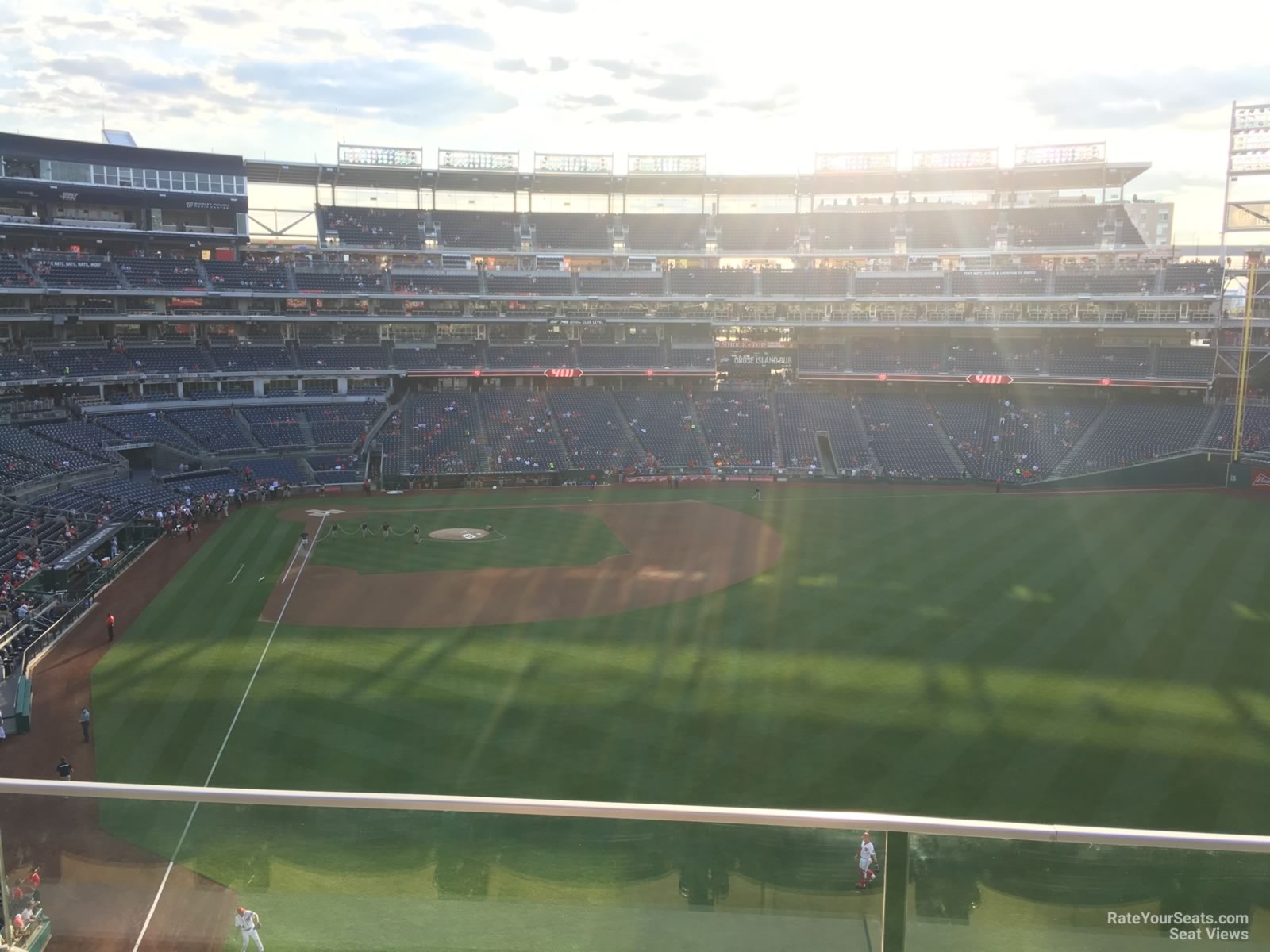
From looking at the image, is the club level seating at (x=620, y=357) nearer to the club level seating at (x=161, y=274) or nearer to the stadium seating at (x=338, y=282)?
the stadium seating at (x=338, y=282)

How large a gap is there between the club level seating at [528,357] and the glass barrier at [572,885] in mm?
70315

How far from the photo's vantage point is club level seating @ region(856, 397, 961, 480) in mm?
61875

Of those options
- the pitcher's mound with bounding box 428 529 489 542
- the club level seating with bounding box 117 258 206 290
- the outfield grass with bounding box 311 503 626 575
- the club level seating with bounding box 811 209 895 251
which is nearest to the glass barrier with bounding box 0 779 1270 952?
the outfield grass with bounding box 311 503 626 575

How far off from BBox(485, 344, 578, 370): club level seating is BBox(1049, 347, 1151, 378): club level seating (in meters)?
37.8

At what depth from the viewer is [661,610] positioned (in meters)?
32.3

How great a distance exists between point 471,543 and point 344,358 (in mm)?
33958

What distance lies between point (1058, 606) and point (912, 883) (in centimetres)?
3067

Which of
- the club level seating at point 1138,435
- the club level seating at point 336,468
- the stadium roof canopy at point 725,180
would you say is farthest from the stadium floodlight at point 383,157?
the club level seating at point 1138,435

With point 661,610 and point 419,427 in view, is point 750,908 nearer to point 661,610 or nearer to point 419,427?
point 661,610

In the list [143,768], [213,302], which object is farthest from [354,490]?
[143,768]

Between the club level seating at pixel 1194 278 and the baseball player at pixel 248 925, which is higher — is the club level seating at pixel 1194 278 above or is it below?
above

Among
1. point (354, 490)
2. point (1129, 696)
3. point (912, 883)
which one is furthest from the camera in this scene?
point (354, 490)

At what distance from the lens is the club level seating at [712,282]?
3063 inches

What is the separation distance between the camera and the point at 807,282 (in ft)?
255
